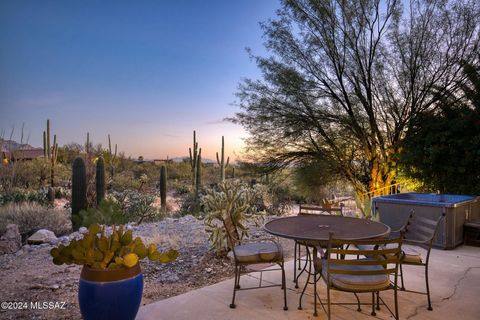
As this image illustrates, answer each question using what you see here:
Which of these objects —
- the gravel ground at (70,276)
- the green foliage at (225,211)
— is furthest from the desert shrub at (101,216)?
the green foliage at (225,211)

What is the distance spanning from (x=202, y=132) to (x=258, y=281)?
13.8 meters

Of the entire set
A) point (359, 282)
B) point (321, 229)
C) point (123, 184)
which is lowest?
point (359, 282)

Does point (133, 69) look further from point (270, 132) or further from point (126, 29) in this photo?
point (270, 132)

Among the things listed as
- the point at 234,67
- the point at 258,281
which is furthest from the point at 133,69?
the point at 258,281

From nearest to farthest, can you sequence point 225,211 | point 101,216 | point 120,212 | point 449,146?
point 225,211
point 101,216
point 449,146
point 120,212

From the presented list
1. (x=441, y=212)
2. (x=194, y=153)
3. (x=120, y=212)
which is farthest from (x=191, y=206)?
(x=441, y=212)

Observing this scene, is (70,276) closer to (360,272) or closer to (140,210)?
(360,272)

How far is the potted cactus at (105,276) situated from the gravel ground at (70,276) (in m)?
0.89

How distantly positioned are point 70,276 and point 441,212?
215 inches

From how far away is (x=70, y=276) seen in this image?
4191mm

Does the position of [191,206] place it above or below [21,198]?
below

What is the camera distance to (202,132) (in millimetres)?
17125

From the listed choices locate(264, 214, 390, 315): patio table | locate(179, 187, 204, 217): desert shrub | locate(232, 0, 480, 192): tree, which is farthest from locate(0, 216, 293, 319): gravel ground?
locate(232, 0, 480, 192): tree

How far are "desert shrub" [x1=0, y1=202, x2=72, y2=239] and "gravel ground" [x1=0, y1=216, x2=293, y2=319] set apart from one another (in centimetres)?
136
